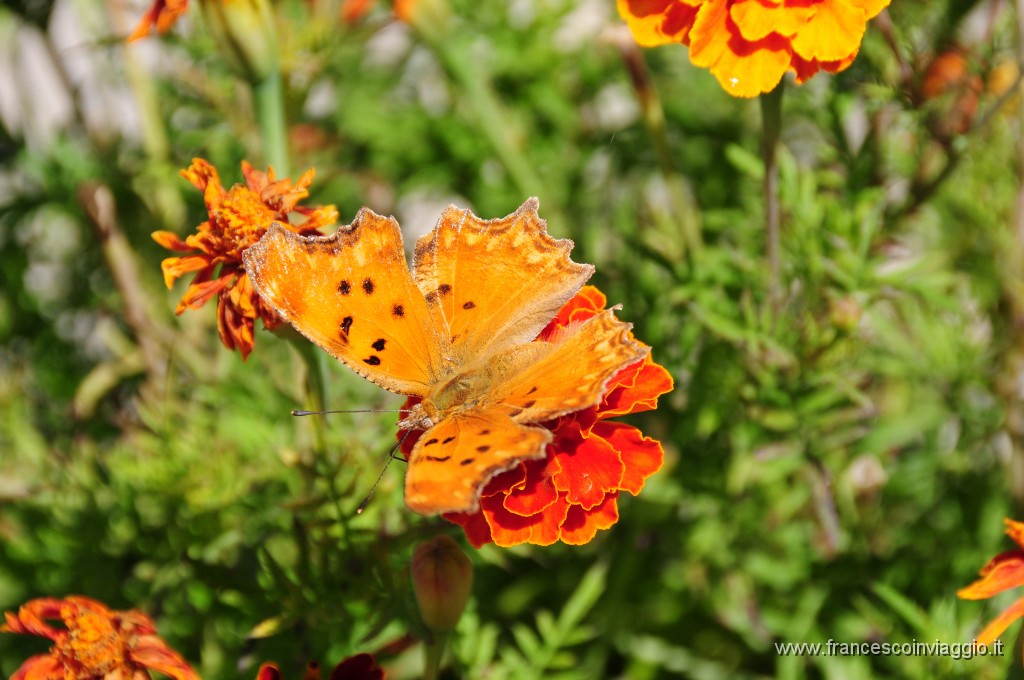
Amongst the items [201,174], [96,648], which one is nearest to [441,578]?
[96,648]

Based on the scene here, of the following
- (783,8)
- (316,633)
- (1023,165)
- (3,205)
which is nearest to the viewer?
(783,8)

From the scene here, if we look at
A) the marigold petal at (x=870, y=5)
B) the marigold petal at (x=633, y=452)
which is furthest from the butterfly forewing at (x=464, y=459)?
the marigold petal at (x=870, y=5)

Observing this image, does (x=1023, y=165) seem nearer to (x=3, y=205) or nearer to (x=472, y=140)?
(x=472, y=140)

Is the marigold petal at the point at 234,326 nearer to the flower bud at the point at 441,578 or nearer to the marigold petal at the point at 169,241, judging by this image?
the marigold petal at the point at 169,241

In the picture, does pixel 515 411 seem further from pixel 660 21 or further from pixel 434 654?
pixel 660 21

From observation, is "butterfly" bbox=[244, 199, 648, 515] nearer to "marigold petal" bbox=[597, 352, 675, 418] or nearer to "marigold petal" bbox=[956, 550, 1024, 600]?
"marigold petal" bbox=[597, 352, 675, 418]

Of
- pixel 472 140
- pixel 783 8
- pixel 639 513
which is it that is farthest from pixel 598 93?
pixel 783 8
